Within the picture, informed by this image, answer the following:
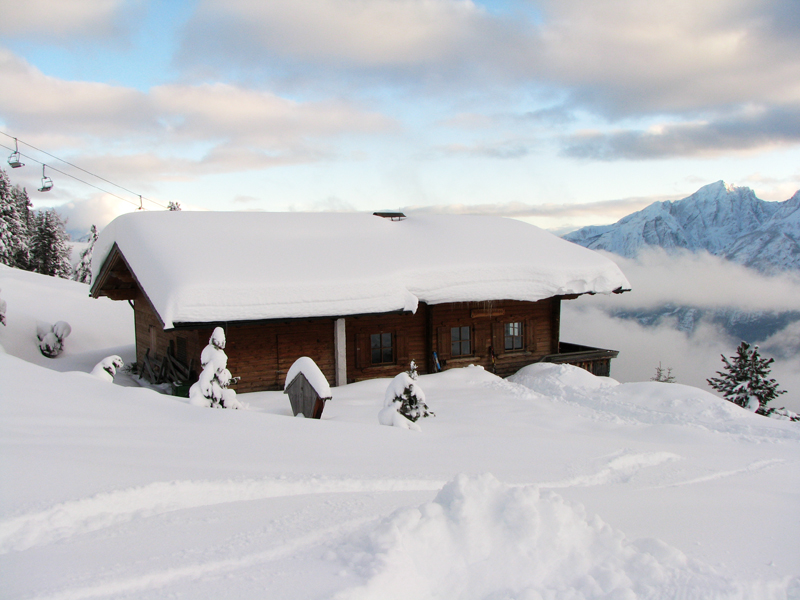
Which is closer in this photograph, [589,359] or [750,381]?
[589,359]

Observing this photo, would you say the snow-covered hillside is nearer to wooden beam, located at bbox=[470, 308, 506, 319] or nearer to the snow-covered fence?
the snow-covered fence

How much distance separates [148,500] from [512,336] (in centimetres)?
1481

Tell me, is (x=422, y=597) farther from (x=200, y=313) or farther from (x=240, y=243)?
(x=240, y=243)

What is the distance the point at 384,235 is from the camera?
17906 mm

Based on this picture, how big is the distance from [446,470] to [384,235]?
1224 cm

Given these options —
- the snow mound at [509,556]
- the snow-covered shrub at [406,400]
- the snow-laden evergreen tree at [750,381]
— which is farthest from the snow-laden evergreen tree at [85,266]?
the snow mound at [509,556]

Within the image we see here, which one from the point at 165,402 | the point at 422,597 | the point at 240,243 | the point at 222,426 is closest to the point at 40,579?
the point at 422,597

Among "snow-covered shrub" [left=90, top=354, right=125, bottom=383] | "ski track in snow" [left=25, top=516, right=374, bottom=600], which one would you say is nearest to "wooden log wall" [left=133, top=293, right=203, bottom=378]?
"snow-covered shrub" [left=90, top=354, right=125, bottom=383]

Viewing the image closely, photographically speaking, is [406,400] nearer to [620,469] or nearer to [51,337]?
[620,469]

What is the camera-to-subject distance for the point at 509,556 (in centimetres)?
381

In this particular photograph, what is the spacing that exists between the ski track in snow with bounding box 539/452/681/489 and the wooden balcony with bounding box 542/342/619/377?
377 inches

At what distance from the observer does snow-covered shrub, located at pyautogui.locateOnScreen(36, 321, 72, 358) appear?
1961 cm

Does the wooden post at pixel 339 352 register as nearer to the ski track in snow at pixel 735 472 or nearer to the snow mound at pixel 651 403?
the snow mound at pixel 651 403

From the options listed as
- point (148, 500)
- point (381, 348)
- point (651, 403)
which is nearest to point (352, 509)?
point (148, 500)
